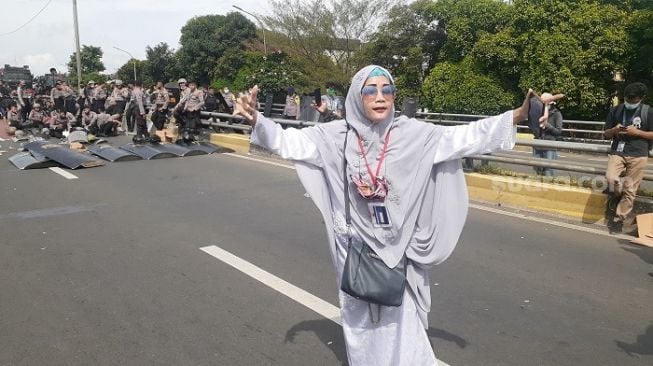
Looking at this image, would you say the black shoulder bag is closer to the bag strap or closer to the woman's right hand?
the bag strap

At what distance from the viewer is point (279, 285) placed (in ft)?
16.0

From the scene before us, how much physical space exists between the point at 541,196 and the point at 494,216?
779 millimetres

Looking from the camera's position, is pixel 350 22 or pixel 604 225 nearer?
pixel 604 225

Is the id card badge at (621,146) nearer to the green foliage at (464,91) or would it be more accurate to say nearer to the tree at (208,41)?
the green foliage at (464,91)

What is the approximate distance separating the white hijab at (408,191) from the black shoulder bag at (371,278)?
4 cm

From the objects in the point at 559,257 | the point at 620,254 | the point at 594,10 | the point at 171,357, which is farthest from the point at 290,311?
the point at 594,10

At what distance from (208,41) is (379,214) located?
161 ft

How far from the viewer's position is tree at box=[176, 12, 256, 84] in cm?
4850

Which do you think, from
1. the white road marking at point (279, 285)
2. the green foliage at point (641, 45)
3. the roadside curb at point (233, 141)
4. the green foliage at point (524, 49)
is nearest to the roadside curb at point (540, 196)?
the white road marking at point (279, 285)

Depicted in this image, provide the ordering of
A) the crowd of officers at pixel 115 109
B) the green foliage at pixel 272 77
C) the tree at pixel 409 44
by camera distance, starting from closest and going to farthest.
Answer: the crowd of officers at pixel 115 109 → the green foliage at pixel 272 77 → the tree at pixel 409 44

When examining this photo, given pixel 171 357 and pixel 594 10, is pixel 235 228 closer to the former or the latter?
pixel 171 357

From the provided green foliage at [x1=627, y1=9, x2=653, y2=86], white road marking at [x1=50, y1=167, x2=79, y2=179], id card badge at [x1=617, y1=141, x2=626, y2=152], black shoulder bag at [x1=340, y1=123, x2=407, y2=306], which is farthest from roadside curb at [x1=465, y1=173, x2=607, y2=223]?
green foliage at [x1=627, y1=9, x2=653, y2=86]

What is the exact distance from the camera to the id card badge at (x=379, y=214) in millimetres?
2756

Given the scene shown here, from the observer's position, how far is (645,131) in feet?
21.0
